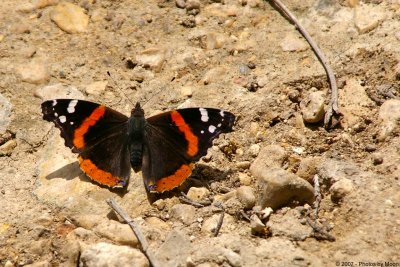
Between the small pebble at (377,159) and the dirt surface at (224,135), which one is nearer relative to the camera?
the dirt surface at (224,135)

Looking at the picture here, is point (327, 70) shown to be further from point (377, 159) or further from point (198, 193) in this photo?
point (198, 193)

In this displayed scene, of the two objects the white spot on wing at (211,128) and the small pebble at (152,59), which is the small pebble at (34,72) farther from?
the white spot on wing at (211,128)

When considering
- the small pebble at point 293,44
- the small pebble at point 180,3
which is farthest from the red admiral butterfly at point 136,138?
the small pebble at point 180,3

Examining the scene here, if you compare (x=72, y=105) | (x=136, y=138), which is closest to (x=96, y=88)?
(x=72, y=105)

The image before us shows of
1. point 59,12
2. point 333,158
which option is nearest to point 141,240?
point 333,158

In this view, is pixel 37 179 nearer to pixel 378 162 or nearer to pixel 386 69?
pixel 378 162

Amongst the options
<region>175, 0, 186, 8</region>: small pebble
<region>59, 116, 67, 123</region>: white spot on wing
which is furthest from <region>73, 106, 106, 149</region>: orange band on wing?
<region>175, 0, 186, 8</region>: small pebble
